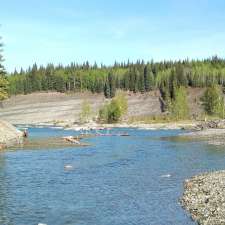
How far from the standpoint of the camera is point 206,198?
37906 mm

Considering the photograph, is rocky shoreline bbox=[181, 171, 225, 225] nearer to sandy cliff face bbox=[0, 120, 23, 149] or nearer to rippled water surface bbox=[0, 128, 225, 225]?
rippled water surface bbox=[0, 128, 225, 225]

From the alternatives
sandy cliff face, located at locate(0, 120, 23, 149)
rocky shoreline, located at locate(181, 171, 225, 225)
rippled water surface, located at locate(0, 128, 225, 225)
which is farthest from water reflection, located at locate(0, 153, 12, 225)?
sandy cliff face, located at locate(0, 120, 23, 149)

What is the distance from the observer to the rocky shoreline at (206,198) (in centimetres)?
3234

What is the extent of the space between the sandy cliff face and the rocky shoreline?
48850 millimetres

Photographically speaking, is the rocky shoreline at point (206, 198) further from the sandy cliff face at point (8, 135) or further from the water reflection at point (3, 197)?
the sandy cliff face at point (8, 135)

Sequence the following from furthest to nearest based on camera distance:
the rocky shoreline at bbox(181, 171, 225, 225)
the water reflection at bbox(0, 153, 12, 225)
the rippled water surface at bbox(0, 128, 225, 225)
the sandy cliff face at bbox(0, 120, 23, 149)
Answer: the sandy cliff face at bbox(0, 120, 23, 149) → the rippled water surface at bbox(0, 128, 225, 225) → the water reflection at bbox(0, 153, 12, 225) → the rocky shoreline at bbox(181, 171, 225, 225)

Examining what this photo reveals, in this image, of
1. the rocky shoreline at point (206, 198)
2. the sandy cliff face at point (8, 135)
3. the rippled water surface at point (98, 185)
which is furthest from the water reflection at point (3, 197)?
the sandy cliff face at point (8, 135)

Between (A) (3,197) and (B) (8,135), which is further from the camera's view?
(B) (8,135)

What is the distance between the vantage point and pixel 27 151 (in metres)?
77.4

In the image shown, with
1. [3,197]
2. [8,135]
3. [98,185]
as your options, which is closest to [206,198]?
[98,185]

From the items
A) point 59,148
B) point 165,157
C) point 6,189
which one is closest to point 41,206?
point 6,189

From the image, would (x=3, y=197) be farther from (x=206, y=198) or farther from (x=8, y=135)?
(x=8, y=135)

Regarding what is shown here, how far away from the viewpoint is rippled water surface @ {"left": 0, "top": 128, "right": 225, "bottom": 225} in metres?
34.4

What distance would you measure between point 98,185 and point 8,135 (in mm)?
52297
